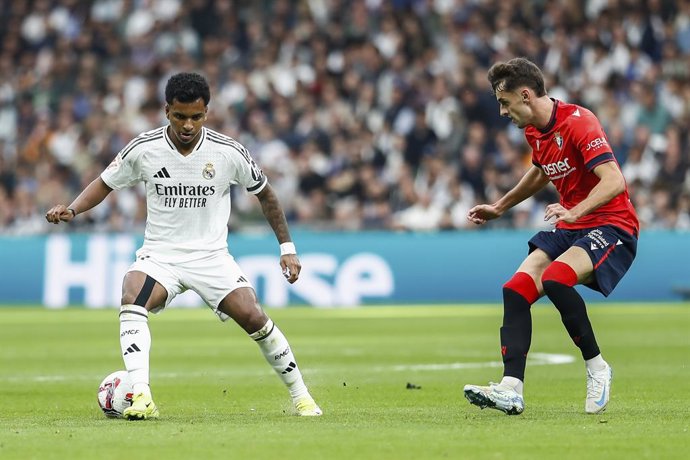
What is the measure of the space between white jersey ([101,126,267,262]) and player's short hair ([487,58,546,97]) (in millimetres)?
1686

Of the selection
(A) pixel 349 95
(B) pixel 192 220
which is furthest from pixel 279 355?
(A) pixel 349 95

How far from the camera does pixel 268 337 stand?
8742 mm

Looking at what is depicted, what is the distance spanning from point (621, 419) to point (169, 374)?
533 centimetres

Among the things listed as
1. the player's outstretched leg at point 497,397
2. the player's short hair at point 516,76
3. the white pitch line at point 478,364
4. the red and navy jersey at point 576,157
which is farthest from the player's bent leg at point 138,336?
the white pitch line at point 478,364

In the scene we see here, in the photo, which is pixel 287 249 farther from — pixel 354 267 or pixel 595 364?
pixel 354 267

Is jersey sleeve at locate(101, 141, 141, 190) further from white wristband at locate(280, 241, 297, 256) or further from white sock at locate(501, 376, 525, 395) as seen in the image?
white sock at locate(501, 376, 525, 395)

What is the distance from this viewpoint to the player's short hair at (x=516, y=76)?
8.66 m

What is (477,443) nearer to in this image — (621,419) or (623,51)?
(621,419)

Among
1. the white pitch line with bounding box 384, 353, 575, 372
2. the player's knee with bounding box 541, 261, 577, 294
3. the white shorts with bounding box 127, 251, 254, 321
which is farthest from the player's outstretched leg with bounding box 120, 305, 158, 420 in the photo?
the white pitch line with bounding box 384, 353, 575, 372

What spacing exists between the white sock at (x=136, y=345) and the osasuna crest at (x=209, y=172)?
0.96m

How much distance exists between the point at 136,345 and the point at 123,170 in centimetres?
119

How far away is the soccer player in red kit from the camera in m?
8.58

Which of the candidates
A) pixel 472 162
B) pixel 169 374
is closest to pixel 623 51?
pixel 472 162

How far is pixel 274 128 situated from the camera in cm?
2552
